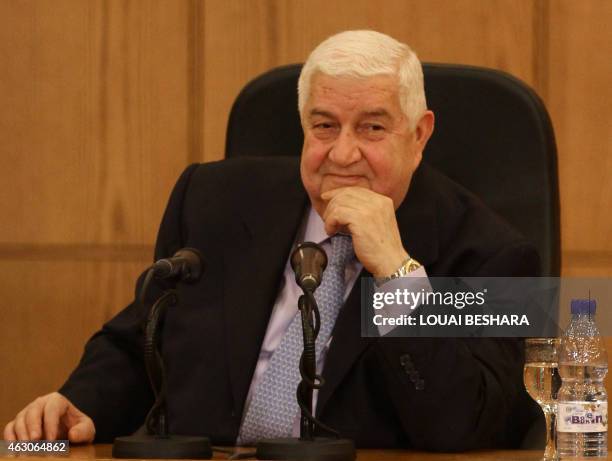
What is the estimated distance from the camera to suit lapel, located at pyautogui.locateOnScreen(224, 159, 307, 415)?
2197mm

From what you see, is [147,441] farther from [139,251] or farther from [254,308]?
[139,251]

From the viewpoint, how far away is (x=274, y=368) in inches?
84.1

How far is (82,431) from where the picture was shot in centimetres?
201

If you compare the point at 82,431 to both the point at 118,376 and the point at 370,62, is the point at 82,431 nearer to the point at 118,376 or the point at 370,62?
the point at 118,376

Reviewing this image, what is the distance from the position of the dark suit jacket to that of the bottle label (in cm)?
31

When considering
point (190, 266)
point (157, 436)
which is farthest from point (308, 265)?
point (157, 436)

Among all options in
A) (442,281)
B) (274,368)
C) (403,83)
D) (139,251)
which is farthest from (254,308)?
(139,251)

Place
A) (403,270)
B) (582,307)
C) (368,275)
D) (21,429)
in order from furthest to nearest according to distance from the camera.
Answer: (368,275) → (403,270) → (21,429) → (582,307)

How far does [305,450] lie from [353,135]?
2.60ft

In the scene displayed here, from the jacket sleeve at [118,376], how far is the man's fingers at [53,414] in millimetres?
79

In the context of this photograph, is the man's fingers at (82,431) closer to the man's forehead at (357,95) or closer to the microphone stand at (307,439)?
the microphone stand at (307,439)

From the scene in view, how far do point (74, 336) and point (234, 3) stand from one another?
3.40 feet

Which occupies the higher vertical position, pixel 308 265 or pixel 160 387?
pixel 308 265

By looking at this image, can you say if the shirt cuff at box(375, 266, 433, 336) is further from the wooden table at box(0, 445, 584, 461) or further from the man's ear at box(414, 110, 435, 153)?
the man's ear at box(414, 110, 435, 153)
